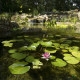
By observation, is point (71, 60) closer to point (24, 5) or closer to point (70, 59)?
point (70, 59)

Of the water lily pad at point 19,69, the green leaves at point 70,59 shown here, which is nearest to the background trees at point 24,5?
the green leaves at point 70,59

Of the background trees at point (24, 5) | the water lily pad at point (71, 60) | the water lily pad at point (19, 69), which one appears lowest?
the water lily pad at point (71, 60)

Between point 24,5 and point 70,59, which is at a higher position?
point 24,5

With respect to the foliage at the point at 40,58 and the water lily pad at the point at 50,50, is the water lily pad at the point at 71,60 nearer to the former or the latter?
the foliage at the point at 40,58

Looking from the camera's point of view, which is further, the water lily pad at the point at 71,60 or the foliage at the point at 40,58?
the water lily pad at the point at 71,60

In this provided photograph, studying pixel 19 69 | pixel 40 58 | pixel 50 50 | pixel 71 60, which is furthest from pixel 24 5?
pixel 19 69

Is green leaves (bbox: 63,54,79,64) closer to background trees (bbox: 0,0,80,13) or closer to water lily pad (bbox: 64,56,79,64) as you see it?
water lily pad (bbox: 64,56,79,64)

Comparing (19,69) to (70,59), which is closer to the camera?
(19,69)

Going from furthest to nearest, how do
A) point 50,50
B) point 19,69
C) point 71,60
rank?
point 50,50 < point 71,60 < point 19,69

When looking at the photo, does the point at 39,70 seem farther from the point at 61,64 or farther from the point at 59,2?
the point at 59,2

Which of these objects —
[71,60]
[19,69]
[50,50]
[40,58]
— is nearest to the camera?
[19,69]

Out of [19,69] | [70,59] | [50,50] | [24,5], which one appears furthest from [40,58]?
[24,5]

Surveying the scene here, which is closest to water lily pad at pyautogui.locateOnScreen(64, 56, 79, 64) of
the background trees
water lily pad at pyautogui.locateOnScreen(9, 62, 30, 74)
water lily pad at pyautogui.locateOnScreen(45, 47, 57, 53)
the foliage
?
the foliage

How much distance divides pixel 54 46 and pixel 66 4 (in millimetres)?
26864
